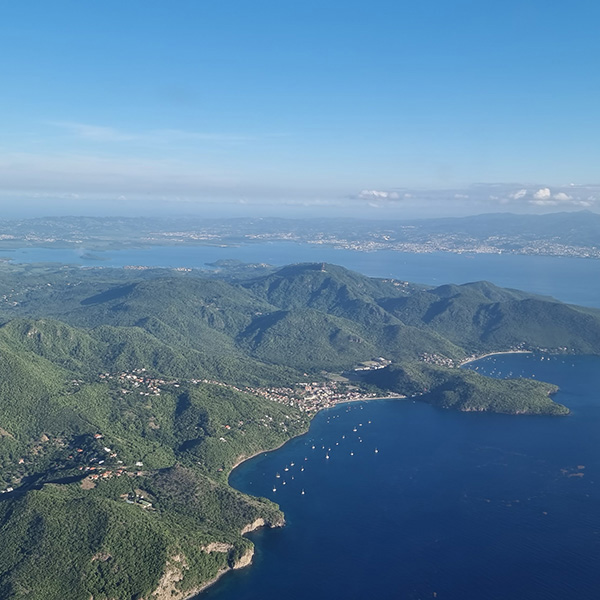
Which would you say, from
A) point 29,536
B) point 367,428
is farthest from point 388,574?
point 367,428

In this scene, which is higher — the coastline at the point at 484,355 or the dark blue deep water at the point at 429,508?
the coastline at the point at 484,355

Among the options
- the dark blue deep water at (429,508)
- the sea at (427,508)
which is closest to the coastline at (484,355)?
the sea at (427,508)

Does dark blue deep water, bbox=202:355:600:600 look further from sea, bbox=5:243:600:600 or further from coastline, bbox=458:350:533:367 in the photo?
coastline, bbox=458:350:533:367

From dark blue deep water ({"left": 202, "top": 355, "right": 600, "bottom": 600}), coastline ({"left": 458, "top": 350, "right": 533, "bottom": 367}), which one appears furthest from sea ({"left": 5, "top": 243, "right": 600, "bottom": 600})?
coastline ({"left": 458, "top": 350, "right": 533, "bottom": 367})

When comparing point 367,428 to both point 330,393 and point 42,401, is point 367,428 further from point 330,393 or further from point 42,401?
point 42,401

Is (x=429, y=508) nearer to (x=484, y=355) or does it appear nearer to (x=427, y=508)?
(x=427, y=508)

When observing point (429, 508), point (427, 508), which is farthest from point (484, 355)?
point (427, 508)

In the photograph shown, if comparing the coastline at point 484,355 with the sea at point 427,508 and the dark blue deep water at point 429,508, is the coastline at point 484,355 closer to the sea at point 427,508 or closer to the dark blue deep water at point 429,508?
the sea at point 427,508
